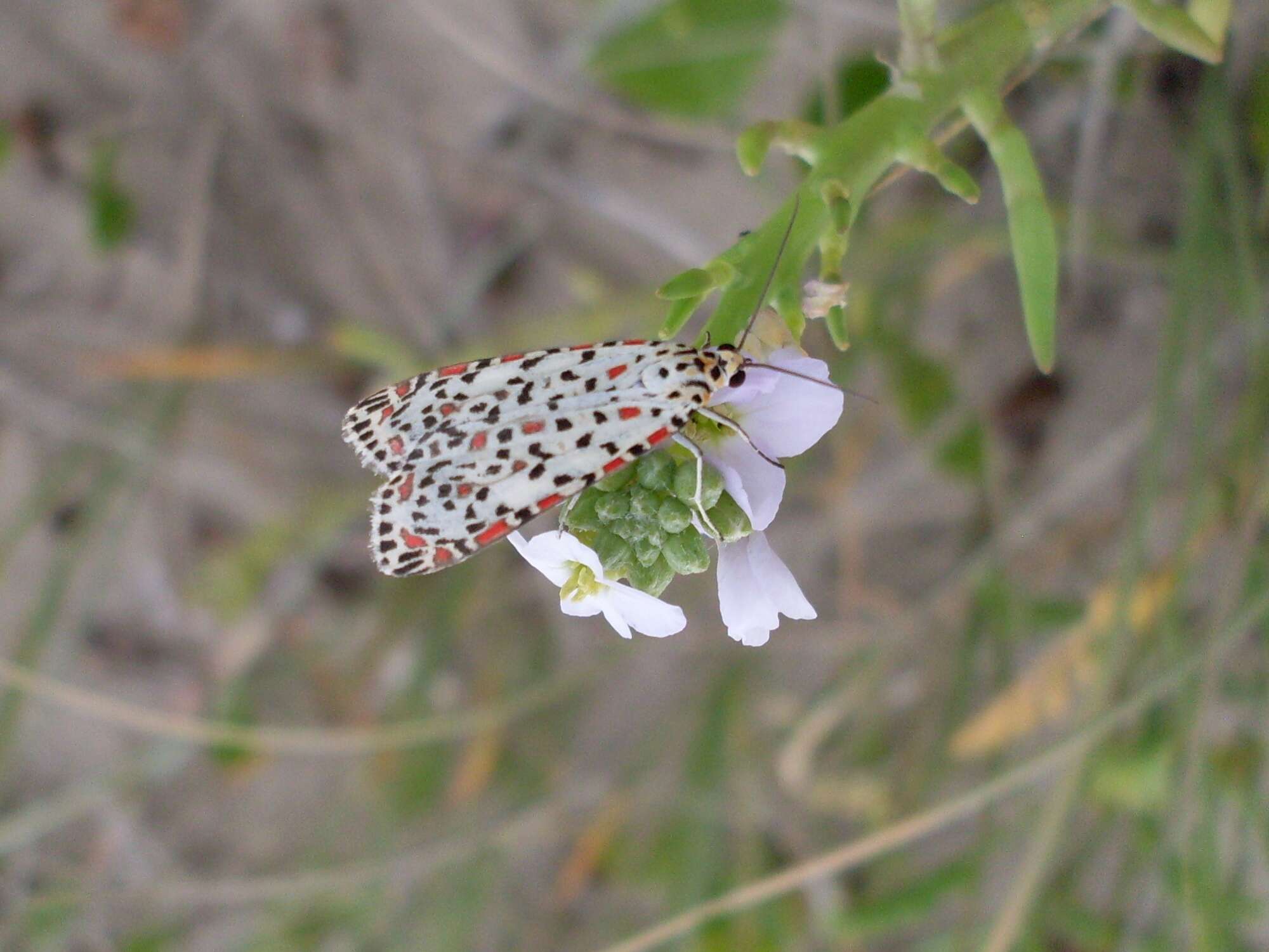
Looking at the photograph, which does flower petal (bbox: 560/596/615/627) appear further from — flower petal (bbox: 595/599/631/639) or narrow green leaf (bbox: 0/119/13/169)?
narrow green leaf (bbox: 0/119/13/169)

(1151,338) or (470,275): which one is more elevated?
(470,275)

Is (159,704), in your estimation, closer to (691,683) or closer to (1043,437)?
(691,683)

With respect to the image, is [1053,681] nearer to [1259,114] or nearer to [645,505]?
[1259,114]

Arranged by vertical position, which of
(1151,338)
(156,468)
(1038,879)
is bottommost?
(1038,879)

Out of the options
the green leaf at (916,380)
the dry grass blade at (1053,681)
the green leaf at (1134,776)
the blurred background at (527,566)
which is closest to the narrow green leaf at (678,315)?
the blurred background at (527,566)

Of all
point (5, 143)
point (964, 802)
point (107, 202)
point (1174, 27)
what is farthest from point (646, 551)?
point (5, 143)

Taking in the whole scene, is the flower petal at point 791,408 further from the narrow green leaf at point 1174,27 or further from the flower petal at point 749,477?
Answer: the narrow green leaf at point 1174,27

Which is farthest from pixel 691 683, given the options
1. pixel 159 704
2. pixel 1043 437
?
pixel 159 704
